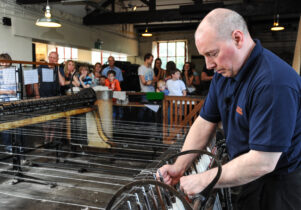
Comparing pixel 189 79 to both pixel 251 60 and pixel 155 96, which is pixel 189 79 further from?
pixel 251 60

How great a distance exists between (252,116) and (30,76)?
3.28 metres

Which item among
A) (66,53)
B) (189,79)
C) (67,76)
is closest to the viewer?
(67,76)

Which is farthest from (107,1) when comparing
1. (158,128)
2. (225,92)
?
(225,92)

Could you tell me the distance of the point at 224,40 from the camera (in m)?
0.98

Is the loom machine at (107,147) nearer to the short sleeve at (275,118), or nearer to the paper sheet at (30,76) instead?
the short sleeve at (275,118)

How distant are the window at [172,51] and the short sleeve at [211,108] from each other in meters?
12.9

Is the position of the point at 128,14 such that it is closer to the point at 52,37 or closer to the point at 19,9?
the point at 52,37

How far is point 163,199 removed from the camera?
1.11 m

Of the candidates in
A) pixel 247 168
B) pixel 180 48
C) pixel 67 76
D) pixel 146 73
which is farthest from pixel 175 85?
pixel 180 48

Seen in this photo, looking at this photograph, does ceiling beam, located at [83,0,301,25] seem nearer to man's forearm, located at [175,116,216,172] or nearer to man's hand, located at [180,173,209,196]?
man's forearm, located at [175,116,216,172]

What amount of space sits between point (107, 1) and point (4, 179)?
27.0 ft

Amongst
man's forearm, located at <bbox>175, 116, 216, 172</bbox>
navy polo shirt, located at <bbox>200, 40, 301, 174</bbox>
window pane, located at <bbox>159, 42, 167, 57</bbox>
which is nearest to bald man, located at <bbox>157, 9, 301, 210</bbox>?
navy polo shirt, located at <bbox>200, 40, 301, 174</bbox>

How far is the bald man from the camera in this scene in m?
0.92

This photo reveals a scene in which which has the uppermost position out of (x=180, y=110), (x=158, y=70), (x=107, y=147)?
(x=158, y=70)
